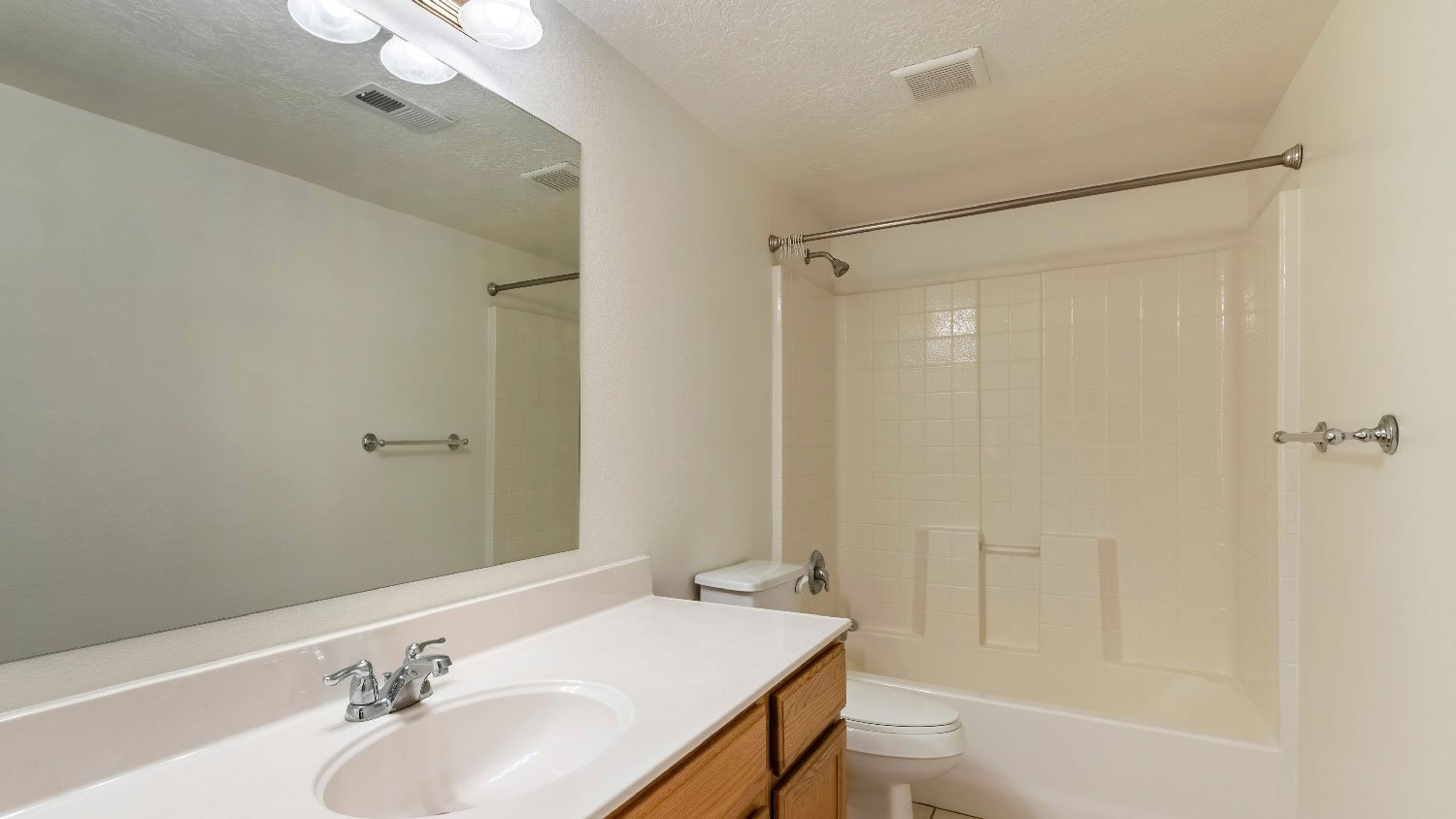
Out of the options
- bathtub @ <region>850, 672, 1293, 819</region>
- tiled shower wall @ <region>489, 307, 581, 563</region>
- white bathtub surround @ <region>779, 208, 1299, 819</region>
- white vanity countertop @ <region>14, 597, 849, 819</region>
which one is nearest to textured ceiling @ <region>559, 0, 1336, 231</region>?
white bathtub surround @ <region>779, 208, 1299, 819</region>

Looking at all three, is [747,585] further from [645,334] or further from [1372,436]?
[1372,436]

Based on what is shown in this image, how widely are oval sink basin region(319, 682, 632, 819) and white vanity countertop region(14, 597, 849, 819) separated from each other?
0.02 metres

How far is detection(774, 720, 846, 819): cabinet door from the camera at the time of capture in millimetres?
1194

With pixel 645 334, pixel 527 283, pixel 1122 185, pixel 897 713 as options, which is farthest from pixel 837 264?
pixel 897 713

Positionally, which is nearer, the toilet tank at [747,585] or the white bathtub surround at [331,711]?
the white bathtub surround at [331,711]

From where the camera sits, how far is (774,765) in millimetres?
1165

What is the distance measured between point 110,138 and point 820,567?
2.12 m

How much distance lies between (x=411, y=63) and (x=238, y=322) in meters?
0.59

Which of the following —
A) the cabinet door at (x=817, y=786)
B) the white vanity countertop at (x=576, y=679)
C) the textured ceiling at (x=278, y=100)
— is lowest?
the cabinet door at (x=817, y=786)

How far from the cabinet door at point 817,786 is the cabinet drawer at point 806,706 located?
0.08 feet

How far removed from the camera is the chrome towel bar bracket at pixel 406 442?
45.8 inches

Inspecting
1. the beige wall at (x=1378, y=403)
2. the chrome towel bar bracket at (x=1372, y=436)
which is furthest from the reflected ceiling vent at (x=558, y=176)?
the chrome towel bar bracket at (x=1372, y=436)

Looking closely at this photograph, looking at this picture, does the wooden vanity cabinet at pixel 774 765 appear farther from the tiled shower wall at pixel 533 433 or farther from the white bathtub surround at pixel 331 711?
the tiled shower wall at pixel 533 433

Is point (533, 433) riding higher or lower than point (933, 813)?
higher
